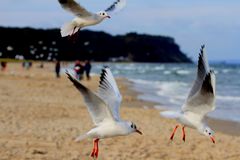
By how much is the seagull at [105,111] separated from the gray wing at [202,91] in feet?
2.27

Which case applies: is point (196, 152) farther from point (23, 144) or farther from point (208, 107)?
point (208, 107)

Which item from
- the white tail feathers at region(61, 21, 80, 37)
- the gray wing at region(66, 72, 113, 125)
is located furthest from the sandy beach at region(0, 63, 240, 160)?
the white tail feathers at region(61, 21, 80, 37)

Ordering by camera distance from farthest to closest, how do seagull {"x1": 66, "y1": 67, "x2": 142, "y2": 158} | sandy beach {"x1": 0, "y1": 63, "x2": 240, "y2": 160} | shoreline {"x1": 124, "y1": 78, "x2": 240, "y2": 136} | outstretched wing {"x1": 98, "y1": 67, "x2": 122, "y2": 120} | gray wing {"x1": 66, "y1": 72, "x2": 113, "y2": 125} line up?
A: shoreline {"x1": 124, "y1": 78, "x2": 240, "y2": 136}, sandy beach {"x1": 0, "y1": 63, "x2": 240, "y2": 160}, outstretched wing {"x1": 98, "y1": 67, "x2": 122, "y2": 120}, gray wing {"x1": 66, "y1": 72, "x2": 113, "y2": 125}, seagull {"x1": 66, "y1": 67, "x2": 142, "y2": 158}

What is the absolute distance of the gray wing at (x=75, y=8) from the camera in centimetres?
344

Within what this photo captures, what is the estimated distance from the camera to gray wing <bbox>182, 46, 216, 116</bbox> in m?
4.47

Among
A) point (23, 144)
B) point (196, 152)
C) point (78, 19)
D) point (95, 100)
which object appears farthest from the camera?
point (196, 152)

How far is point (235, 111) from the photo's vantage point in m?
29.5

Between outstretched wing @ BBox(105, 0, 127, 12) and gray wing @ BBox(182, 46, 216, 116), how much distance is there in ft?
2.73

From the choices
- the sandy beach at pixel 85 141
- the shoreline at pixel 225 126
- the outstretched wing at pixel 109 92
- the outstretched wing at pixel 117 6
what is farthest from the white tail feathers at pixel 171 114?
the shoreline at pixel 225 126

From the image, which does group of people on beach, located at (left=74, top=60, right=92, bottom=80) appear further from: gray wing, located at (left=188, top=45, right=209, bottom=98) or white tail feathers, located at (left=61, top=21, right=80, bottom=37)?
white tail feathers, located at (left=61, top=21, right=80, bottom=37)

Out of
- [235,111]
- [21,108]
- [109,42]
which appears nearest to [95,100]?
[109,42]

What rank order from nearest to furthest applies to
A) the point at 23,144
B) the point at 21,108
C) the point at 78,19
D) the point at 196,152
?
1. the point at 78,19
2. the point at 23,144
3. the point at 196,152
4. the point at 21,108

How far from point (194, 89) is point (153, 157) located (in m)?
9.51

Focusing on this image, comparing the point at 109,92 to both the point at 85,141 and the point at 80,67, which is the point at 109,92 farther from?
the point at 80,67
